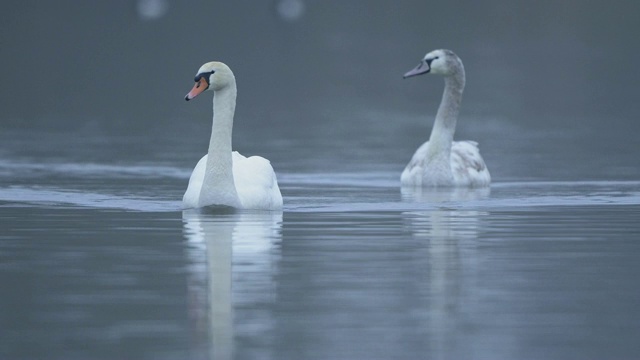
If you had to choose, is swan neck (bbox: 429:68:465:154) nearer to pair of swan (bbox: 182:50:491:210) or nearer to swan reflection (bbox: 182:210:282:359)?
pair of swan (bbox: 182:50:491:210)

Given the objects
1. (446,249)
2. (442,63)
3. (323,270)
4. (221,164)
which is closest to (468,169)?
(442,63)

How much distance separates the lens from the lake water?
32.1 ft

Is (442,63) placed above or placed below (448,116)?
above

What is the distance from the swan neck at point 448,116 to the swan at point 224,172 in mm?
4641

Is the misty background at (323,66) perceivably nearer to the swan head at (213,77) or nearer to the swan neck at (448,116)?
the swan neck at (448,116)

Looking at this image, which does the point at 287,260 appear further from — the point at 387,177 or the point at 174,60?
the point at 174,60

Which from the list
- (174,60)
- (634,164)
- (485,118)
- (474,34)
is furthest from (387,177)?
(474,34)

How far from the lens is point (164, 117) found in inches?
1393

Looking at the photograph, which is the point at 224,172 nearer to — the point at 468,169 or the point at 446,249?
the point at 446,249

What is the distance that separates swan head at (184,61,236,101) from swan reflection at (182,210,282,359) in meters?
1.15

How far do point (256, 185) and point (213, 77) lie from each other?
1.05 meters

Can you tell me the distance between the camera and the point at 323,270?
1238cm

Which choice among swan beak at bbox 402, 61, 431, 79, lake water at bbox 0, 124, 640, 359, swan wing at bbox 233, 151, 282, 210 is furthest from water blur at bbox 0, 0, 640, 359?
swan beak at bbox 402, 61, 431, 79

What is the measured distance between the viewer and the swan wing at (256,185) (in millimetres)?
16578
